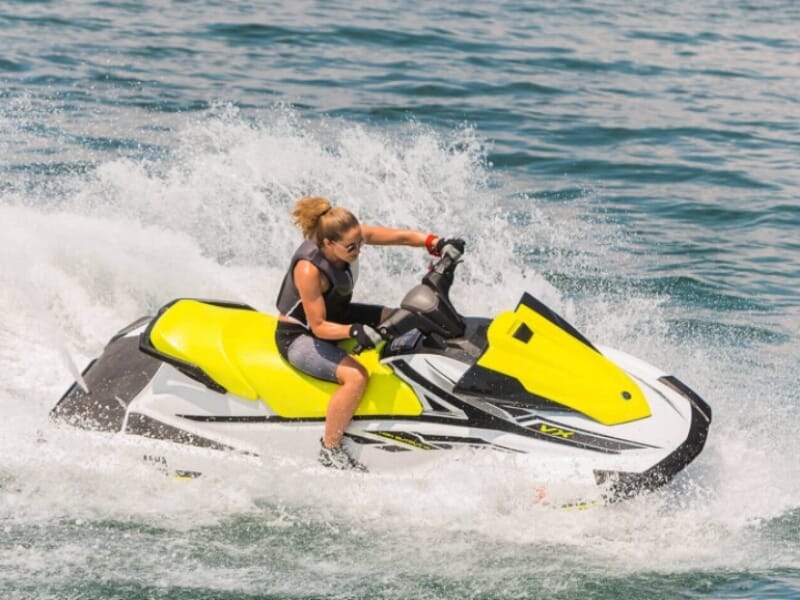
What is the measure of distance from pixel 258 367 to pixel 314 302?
0.51m

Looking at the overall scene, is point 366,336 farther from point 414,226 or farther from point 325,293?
point 414,226

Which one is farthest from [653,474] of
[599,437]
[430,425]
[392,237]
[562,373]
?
[392,237]

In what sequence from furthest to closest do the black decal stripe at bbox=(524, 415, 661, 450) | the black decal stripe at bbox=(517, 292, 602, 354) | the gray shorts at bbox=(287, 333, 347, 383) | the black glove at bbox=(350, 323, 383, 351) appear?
the black decal stripe at bbox=(517, 292, 602, 354) < the gray shorts at bbox=(287, 333, 347, 383) < the black decal stripe at bbox=(524, 415, 661, 450) < the black glove at bbox=(350, 323, 383, 351)

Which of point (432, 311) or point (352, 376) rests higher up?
point (432, 311)

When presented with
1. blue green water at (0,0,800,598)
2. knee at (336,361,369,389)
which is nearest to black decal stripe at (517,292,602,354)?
blue green water at (0,0,800,598)

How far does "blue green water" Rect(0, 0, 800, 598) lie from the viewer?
571 centimetres

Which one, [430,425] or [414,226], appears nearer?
[430,425]

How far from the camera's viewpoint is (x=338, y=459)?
241 inches

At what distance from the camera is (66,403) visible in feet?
21.6

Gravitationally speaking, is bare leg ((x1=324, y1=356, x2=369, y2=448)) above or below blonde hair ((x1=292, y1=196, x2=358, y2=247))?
below

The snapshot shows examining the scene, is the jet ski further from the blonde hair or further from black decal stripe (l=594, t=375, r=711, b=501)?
the blonde hair

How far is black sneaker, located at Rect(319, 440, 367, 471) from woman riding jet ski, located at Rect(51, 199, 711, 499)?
1.0 inches

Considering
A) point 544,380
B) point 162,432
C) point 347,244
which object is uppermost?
point 347,244

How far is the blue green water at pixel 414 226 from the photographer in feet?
18.7
